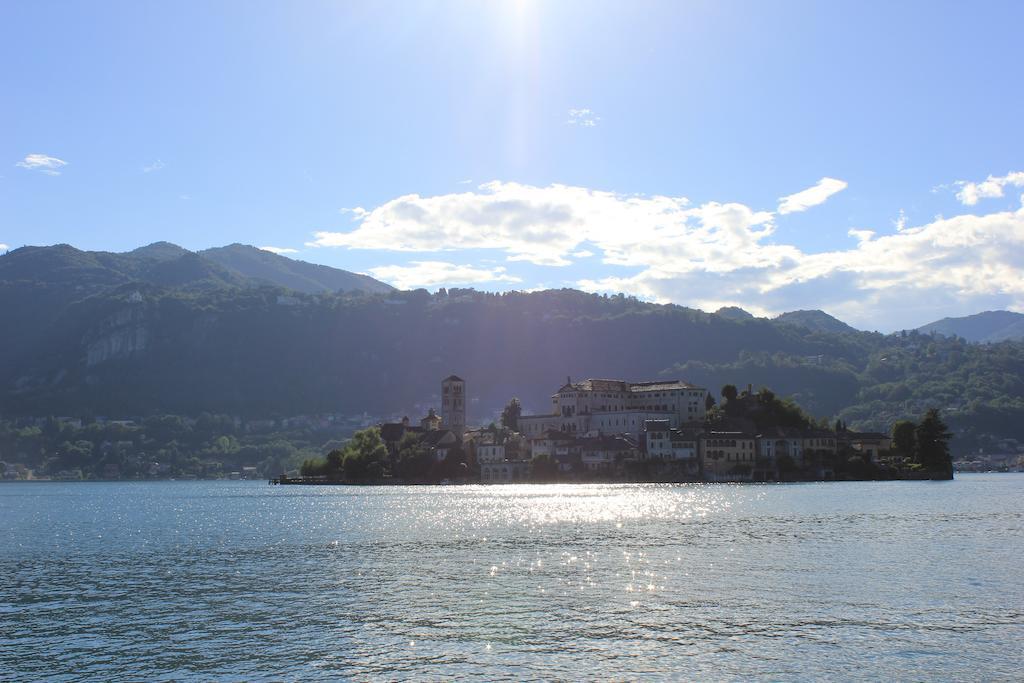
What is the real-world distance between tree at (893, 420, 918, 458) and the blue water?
4297 inches

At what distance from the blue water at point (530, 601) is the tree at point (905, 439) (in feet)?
358

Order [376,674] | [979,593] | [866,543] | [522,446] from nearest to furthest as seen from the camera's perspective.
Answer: [376,674], [979,593], [866,543], [522,446]

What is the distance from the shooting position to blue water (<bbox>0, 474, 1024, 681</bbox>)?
33188 mm

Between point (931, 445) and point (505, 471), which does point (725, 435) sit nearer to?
point (931, 445)

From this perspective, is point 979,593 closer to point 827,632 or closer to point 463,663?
point 827,632

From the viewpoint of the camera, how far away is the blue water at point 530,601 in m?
33.2

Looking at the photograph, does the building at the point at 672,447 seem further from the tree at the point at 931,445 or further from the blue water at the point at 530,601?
the blue water at the point at 530,601

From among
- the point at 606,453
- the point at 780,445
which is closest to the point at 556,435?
the point at 606,453

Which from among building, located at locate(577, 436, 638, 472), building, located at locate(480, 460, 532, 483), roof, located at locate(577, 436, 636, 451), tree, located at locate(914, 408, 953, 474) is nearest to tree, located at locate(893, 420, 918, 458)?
tree, located at locate(914, 408, 953, 474)

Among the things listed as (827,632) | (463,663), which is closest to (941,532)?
(827,632)

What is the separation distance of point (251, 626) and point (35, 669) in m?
8.40

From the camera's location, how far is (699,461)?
17650cm

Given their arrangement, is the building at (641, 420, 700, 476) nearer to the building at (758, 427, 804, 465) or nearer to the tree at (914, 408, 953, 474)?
the building at (758, 427, 804, 465)

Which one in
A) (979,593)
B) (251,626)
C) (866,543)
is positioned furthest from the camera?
(866,543)
